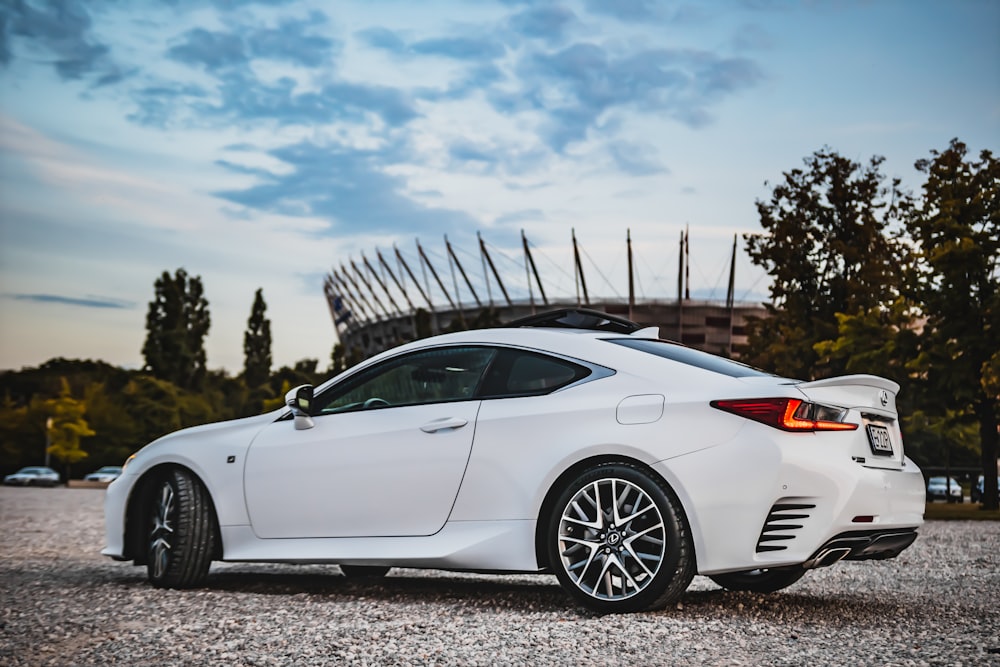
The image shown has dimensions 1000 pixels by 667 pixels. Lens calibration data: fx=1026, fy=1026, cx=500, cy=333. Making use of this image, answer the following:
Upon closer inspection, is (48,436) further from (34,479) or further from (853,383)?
(853,383)

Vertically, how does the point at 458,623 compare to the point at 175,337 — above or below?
below

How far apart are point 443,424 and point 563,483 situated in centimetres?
78

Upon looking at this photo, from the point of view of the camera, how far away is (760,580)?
606 centimetres

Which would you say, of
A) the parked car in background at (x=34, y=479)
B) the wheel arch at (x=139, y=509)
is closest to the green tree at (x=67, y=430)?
the parked car in background at (x=34, y=479)

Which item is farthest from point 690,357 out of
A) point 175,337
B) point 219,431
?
point 175,337

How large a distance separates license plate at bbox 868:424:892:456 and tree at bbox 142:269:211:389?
83254mm

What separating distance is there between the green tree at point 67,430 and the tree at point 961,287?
182ft

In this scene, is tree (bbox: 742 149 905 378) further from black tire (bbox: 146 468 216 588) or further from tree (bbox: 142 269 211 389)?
tree (bbox: 142 269 211 389)

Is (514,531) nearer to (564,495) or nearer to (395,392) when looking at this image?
(564,495)

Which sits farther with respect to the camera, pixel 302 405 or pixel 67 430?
pixel 67 430

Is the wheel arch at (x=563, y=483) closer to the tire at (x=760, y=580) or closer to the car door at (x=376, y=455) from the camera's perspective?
the car door at (x=376, y=455)

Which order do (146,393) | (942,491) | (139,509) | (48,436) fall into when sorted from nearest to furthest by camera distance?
(139,509), (942,491), (48,436), (146,393)

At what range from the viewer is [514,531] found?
5.23 metres

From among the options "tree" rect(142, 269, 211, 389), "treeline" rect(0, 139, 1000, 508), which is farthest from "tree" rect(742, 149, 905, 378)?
"tree" rect(142, 269, 211, 389)
